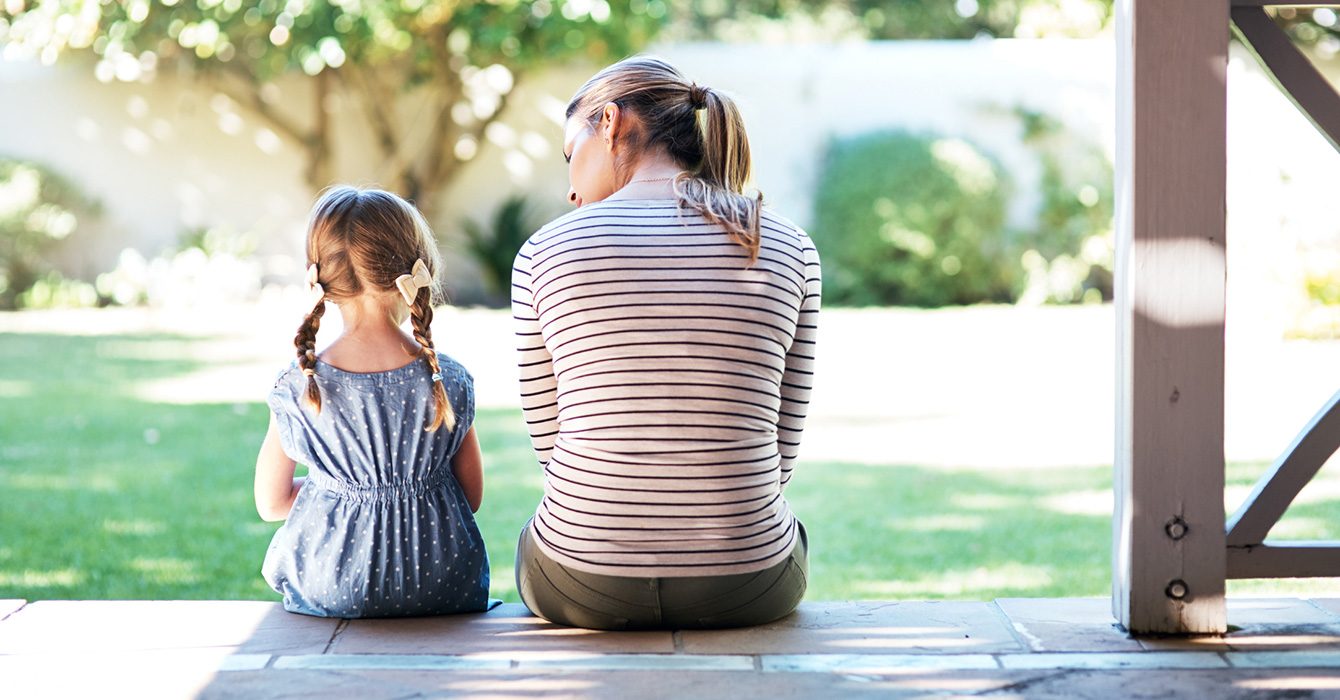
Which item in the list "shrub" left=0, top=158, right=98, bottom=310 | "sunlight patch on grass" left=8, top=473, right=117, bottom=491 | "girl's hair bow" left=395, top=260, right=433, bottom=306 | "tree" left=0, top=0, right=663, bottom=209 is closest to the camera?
"girl's hair bow" left=395, top=260, right=433, bottom=306

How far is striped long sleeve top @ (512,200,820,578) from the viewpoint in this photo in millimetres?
2006

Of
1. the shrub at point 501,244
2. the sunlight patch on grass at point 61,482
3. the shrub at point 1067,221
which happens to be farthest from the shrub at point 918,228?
the sunlight patch on grass at point 61,482

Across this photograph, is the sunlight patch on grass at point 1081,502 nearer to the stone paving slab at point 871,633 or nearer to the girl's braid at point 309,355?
the stone paving slab at point 871,633

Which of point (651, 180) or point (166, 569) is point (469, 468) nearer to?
point (651, 180)

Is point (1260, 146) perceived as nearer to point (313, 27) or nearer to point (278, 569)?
point (313, 27)

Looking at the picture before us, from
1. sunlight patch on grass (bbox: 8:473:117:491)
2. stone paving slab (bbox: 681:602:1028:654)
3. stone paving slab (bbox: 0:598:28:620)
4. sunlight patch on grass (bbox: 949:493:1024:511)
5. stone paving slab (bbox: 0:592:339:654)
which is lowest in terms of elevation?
sunlight patch on grass (bbox: 949:493:1024:511)

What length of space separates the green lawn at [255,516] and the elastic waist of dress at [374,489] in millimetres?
1304

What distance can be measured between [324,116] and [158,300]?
243 cm

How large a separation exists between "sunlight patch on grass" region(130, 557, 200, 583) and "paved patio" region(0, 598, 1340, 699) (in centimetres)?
119

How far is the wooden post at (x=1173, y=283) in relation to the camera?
209cm

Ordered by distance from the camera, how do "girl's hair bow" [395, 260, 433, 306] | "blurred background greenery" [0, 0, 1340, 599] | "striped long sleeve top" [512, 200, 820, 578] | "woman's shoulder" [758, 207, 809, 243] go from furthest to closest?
"blurred background greenery" [0, 0, 1340, 599] < "girl's hair bow" [395, 260, 433, 306] < "woman's shoulder" [758, 207, 809, 243] < "striped long sleeve top" [512, 200, 820, 578]

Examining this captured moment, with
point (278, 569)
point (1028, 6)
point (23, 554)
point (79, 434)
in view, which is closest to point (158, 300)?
point (79, 434)

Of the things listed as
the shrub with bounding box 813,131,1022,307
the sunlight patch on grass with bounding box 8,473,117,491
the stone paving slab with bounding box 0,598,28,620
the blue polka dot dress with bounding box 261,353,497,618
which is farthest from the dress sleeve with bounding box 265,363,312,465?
the shrub with bounding box 813,131,1022,307

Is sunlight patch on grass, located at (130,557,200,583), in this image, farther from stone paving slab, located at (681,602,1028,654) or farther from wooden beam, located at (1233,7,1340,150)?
wooden beam, located at (1233,7,1340,150)
